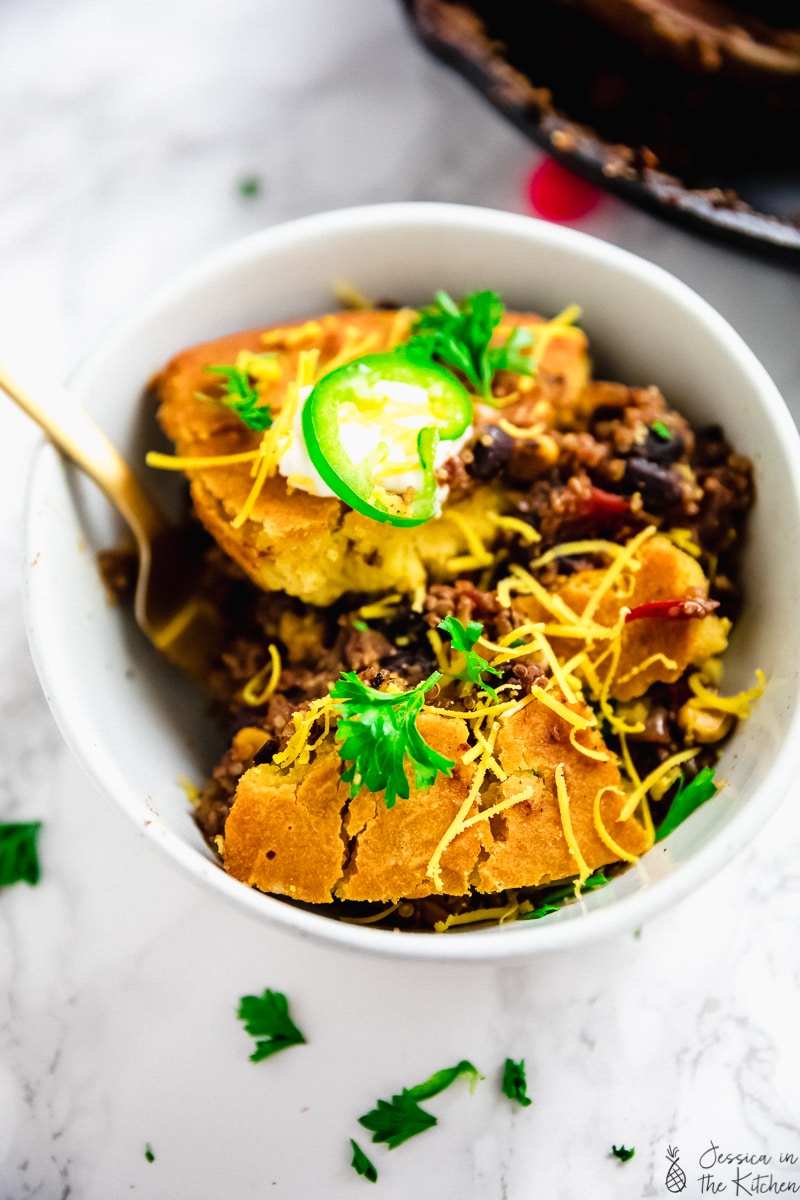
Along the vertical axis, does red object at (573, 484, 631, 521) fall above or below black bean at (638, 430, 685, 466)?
below

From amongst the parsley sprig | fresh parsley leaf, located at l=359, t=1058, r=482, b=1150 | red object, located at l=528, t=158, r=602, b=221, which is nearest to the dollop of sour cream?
the parsley sprig

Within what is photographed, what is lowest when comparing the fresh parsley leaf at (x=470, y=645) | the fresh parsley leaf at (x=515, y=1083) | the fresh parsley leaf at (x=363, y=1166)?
the fresh parsley leaf at (x=363, y=1166)

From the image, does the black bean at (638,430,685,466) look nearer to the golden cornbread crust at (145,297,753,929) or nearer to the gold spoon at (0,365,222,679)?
the golden cornbread crust at (145,297,753,929)

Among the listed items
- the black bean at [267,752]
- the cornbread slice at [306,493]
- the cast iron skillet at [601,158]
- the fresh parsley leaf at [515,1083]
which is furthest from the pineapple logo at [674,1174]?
the cast iron skillet at [601,158]

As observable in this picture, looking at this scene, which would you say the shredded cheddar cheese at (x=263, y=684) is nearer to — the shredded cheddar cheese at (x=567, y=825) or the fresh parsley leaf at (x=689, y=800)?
the shredded cheddar cheese at (x=567, y=825)

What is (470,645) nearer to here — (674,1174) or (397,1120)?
(397,1120)
